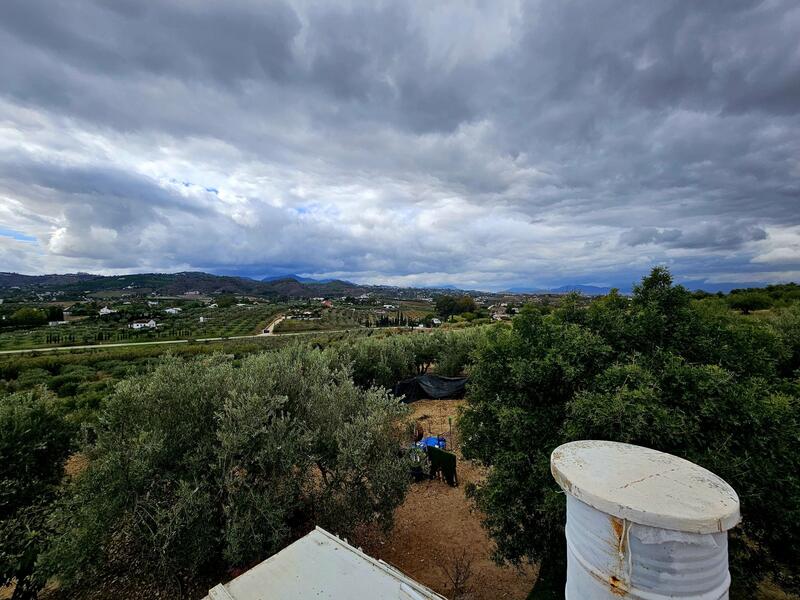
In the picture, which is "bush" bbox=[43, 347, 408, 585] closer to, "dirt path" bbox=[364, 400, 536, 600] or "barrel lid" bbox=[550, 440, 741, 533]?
"dirt path" bbox=[364, 400, 536, 600]

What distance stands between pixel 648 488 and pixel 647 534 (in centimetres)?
36

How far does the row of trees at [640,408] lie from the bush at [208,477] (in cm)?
258

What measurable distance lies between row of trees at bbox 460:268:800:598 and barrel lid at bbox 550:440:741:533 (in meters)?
2.55

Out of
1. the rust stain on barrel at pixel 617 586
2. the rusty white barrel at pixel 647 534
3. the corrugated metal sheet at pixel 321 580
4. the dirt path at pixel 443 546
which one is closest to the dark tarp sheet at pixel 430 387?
the dirt path at pixel 443 546

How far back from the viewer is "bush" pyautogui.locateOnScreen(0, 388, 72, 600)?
604 cm

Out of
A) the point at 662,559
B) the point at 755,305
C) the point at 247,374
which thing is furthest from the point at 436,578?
the point at 755,305

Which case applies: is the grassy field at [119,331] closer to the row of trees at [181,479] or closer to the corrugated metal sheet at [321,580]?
the row of trees at [181,479]

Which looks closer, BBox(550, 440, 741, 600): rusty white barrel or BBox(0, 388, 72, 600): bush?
BBox(550, 440, 741, 600): rusty white barrel

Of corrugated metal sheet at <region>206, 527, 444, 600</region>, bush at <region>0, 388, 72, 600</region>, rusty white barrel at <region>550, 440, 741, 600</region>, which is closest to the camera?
rusty white barrel at <region>550, 440, 741, 600</region>

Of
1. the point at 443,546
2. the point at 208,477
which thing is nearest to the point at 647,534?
the point at 208,477

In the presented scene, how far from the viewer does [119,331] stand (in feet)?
199

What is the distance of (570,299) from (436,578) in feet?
22.8

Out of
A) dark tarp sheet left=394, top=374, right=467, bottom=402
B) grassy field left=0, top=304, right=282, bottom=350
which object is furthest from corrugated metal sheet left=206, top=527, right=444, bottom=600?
grassy field left=0, top=304, right=282, bottom=350

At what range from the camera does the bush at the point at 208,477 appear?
20.9ft
